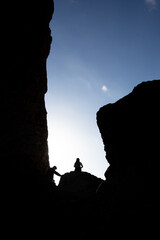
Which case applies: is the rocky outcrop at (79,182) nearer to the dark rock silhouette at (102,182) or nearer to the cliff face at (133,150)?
the dark rock silhouette at (102,182)

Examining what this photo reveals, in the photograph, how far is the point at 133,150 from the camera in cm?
838

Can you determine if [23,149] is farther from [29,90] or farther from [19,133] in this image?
[29,90]

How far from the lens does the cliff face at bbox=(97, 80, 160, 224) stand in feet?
20.5

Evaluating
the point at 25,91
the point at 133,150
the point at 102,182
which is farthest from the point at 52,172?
the point at 133,150

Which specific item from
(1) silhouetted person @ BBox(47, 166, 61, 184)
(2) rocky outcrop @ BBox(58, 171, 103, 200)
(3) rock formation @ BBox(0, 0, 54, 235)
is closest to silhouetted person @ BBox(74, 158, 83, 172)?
(2) rocky outcrop @ BBox(58, 171, 103, 200)

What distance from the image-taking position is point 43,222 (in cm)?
625

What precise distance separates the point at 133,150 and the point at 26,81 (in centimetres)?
1274

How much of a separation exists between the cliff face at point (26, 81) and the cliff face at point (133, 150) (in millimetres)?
7186

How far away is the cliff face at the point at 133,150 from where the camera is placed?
6.26 meters

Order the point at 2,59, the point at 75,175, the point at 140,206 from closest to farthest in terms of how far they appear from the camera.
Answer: the point at 140,206
the point at 2,59
the point at 75,175

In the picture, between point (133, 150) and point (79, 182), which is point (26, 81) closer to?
point (79, 182)

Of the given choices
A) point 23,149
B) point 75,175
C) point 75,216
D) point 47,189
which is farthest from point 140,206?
point 75,175

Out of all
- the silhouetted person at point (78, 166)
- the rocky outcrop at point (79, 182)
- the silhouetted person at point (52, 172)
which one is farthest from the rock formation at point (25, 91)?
the silhouetted person at point (78, 166)

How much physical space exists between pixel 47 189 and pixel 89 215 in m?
2.24
